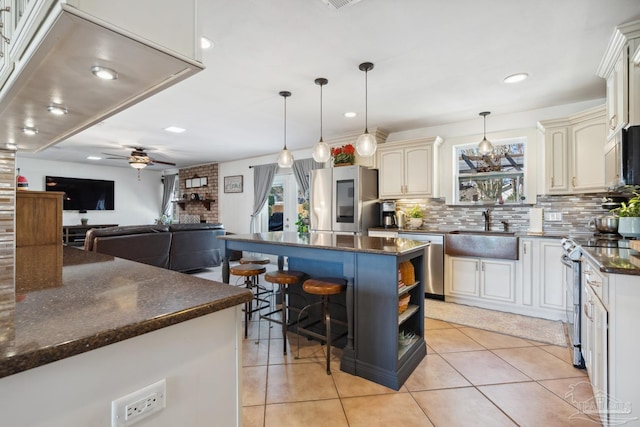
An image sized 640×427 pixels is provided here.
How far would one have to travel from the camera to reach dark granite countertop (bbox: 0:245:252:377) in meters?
0.58

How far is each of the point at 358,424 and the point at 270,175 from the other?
5308mm

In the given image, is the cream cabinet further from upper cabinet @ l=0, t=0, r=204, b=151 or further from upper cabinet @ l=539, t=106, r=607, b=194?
upper cabinet @ l=0, t=0, r=204, b=151

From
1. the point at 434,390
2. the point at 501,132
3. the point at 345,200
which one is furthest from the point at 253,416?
the point at 501,132

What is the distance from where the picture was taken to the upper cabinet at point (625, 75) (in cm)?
199

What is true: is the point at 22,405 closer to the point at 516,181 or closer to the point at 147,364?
the point at 147,364

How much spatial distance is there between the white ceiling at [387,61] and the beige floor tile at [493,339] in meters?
2.41

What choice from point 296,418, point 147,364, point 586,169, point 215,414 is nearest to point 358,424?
point 296,418

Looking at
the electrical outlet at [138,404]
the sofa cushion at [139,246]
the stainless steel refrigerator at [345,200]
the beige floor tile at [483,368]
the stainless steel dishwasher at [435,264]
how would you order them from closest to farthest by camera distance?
Result: the electrical outlet at [138,404], the beige floor tile at [483,368], the stainless steel dishwasher at [435,264], the sofa cushion at [139,246], the stainless steel refrigerator at [345,200]

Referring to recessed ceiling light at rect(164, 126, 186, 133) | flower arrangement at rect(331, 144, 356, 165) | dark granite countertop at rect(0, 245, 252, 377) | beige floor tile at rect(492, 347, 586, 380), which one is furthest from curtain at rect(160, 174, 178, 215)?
beige floor tile at rect(492, 347, 586, 380)

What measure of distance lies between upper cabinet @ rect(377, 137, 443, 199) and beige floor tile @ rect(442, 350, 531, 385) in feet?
7.20

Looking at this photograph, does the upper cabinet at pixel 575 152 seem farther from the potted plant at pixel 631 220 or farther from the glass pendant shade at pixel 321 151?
the glass pendant shade at pixel 321 151

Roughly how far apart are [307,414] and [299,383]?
31 cm

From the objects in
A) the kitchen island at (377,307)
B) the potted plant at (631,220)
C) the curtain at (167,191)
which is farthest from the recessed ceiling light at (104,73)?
the curtain at (167,191)

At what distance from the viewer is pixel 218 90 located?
10.3 ft
